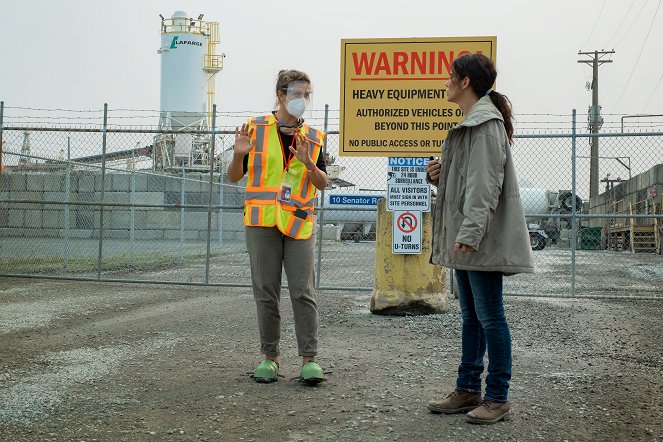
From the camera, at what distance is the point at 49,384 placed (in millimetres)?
5059

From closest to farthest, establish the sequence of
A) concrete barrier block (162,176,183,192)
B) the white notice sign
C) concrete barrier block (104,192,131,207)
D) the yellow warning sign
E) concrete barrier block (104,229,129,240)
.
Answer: the white notice sign → the yellow warning sign → concrete barrier block (104,229,129,240) → concrete barrier block (104,192,131,207) → concrete barrier block (162,176,183,192)

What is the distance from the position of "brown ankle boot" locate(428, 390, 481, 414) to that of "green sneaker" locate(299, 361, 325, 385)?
33.2 inches

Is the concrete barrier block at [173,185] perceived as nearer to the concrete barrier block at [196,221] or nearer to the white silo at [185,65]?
the concrete barrier block at [196,221]

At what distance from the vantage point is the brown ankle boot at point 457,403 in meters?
4.34

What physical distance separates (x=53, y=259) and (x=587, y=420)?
42.8ft

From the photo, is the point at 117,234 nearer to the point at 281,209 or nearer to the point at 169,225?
the point at 169,225

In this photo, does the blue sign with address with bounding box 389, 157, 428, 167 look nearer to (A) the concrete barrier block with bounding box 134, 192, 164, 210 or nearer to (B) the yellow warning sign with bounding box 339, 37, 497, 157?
(B) the yellow warning sign with bounding box 339, 37, 497, 157

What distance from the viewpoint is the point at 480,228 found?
13.1 feet

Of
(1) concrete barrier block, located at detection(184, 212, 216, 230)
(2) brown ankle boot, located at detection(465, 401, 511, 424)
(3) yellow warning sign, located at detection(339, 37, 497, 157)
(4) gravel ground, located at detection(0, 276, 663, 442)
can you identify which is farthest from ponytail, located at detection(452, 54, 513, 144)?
(1) concrete barrier block, located at detection(184, 212, 216, 230)

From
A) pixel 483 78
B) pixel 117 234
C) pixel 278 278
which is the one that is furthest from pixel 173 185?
pixel 483 78

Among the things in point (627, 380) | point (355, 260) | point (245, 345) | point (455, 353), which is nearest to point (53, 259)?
point (355, 260)

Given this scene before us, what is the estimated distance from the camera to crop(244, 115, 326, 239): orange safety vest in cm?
500

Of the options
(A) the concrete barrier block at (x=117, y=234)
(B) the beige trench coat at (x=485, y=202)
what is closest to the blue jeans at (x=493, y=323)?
(B) the beige trench coat at (x=485, y=202)

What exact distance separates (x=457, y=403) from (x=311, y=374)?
3.32 feet
